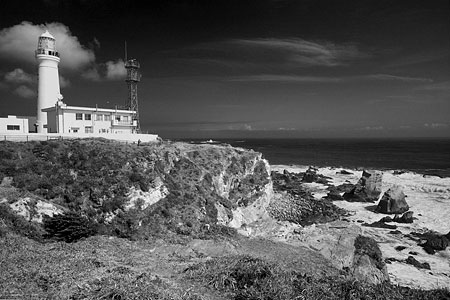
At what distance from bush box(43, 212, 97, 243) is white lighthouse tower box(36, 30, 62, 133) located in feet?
88.8

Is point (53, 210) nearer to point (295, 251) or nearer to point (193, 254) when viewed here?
point (193, 254)

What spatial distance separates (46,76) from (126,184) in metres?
26.4

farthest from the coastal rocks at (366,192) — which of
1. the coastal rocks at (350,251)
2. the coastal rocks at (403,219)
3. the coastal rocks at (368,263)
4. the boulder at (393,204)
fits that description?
the coastal rocks at (368,263)

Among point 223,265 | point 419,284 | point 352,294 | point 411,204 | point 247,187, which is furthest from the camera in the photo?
point 411,204

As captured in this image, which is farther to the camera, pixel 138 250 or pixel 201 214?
pixel 201 214

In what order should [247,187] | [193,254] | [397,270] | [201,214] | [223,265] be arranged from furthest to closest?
[247,187]
[201,214]
[397,270]
[193,254]
[223,265]

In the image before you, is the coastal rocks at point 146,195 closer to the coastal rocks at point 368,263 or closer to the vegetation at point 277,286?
the vegetation at point 277,286

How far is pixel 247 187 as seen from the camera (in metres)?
35.0

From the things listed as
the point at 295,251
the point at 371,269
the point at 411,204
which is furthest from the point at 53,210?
the point at 411,204

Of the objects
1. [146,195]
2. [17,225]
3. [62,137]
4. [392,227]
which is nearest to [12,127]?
[62,137]

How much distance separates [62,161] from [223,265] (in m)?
18.4

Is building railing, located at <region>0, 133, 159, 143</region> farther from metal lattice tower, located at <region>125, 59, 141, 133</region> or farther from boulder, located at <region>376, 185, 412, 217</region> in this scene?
boulder, located at <region>376, 185, 412, 217</region>

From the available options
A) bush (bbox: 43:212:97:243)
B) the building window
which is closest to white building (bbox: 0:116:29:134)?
the building window

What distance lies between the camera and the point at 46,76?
37.2 meters
